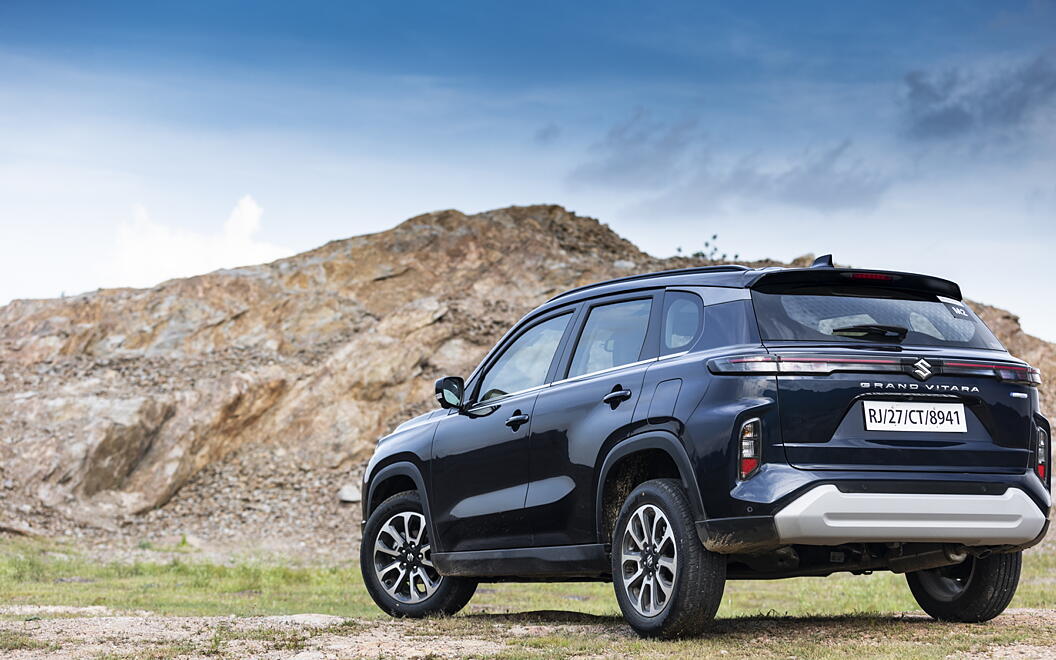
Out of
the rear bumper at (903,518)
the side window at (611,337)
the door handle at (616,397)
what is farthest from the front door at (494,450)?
the rear bumper at (903,518)

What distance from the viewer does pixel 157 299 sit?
88.0 feet

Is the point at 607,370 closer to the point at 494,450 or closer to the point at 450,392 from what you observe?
the point at 494,450

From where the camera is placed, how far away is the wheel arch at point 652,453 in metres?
5.83

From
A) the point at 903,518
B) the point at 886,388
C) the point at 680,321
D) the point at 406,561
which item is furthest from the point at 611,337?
the point at 406,561

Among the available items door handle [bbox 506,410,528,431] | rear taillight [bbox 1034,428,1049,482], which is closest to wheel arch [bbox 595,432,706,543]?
door handle [bbox 506,410,528,431]

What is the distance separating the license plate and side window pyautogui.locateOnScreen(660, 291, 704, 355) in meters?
1.02

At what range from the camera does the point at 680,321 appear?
644 cm

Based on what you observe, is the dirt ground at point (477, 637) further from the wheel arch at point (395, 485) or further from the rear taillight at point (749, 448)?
the rear taillight at point (749, 448)

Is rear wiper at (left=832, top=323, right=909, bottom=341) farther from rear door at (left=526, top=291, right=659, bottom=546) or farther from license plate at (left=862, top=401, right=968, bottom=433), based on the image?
rear door at (left=526, top=291, right=659, bottom=546)

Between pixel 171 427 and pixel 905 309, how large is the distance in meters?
18.7

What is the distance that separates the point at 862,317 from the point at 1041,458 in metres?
1.24

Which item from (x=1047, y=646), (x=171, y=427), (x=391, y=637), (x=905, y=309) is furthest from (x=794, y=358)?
(x=171, y=427)

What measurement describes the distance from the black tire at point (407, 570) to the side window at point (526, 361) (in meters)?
1.07

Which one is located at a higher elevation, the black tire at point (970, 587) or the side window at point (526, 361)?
the side window at point (526, 361)
